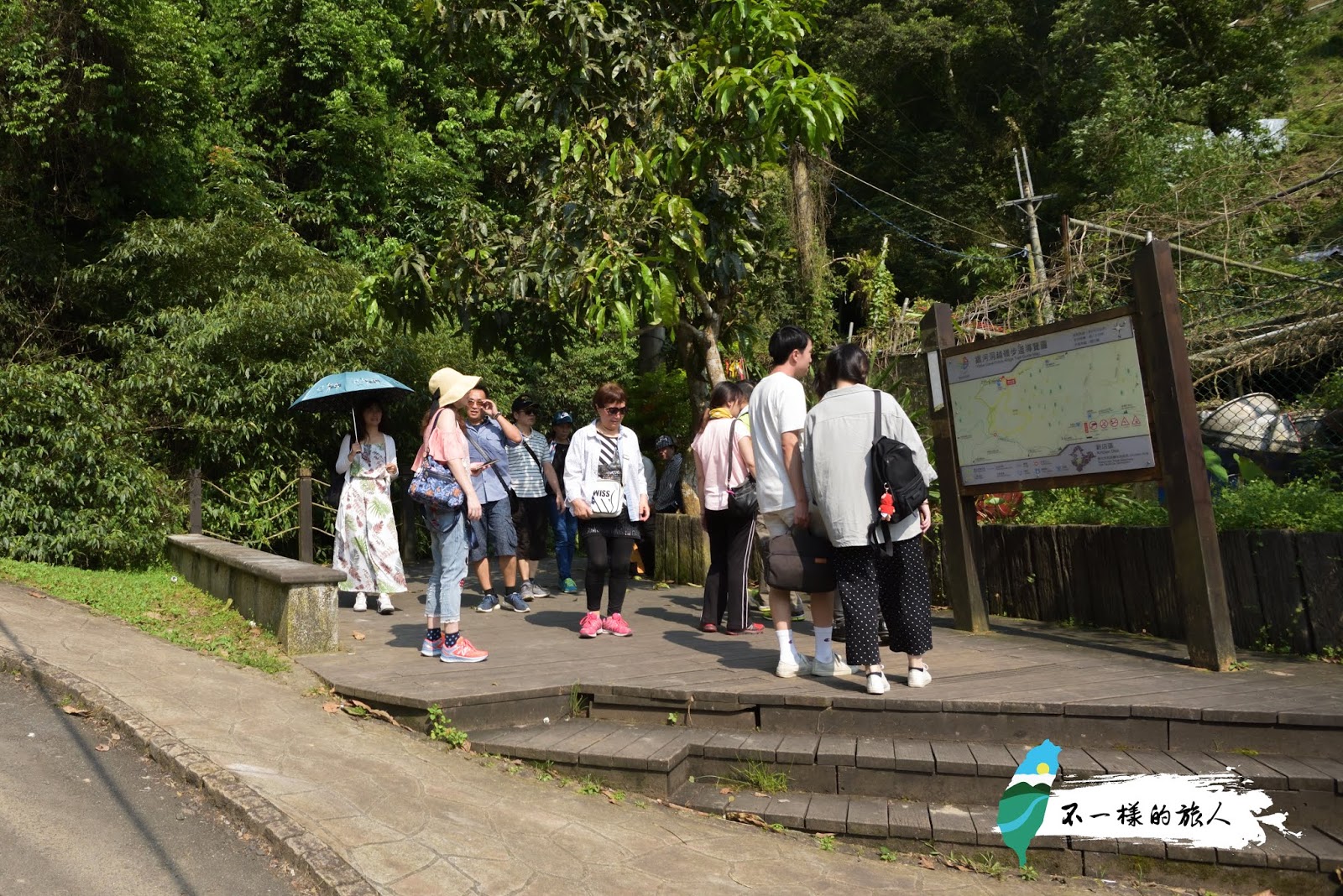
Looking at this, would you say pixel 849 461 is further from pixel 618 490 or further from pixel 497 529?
pixel 497 529

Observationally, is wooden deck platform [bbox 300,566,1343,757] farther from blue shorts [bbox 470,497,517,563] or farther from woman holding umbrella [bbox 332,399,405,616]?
woman holding umbrella [bbox 332,399,405,616]

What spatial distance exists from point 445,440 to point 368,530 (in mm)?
2735

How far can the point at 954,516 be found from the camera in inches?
289

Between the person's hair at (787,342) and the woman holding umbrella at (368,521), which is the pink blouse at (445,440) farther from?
the woman holding umbrella at (368,521)

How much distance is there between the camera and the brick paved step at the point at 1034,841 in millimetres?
4125

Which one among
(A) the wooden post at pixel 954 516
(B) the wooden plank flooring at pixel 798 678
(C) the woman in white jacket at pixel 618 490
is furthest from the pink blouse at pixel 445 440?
(A) the wooden post at pixel 954 516

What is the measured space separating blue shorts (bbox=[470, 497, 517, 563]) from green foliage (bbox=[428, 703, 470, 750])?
338 cm

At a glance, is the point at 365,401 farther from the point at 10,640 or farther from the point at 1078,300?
the point at 1078,300

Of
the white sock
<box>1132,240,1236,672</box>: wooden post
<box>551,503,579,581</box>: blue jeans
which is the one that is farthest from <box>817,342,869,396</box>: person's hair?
<box>551,503,579,581</box>: blue jeans

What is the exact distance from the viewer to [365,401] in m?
9.37

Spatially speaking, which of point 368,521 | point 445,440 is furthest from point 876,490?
point 368,521

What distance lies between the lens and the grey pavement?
4102 mm

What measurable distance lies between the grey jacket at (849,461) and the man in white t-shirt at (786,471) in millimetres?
182

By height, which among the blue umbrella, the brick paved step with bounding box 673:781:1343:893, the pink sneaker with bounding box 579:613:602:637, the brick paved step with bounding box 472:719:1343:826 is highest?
the blue umbrella
